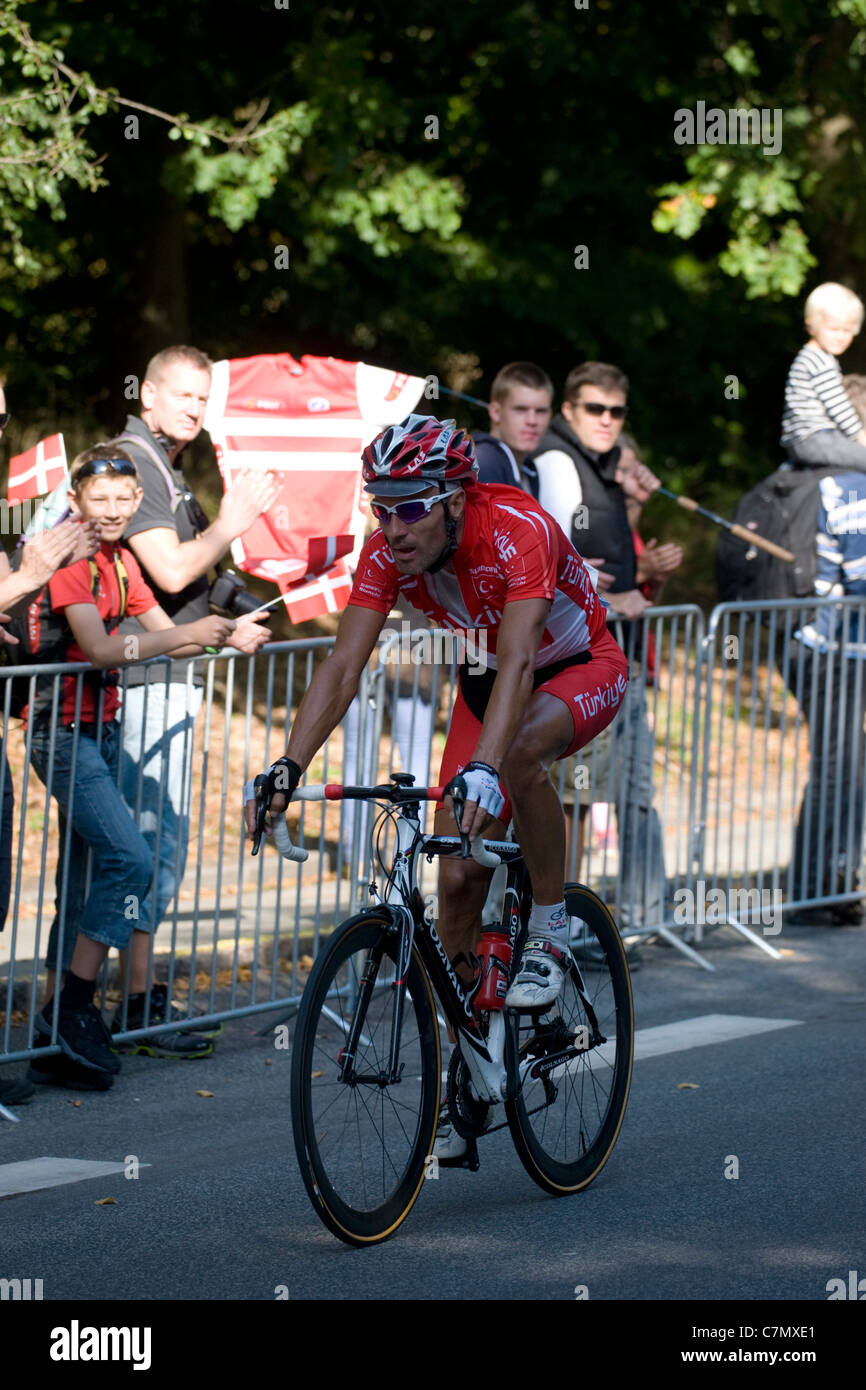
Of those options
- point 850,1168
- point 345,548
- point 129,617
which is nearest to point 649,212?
point 345,548

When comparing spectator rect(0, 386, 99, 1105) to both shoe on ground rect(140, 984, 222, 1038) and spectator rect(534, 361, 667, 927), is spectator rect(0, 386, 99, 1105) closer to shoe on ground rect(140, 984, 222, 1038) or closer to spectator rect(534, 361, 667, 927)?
shoe on ground rect(140, 984, 222, 1038)

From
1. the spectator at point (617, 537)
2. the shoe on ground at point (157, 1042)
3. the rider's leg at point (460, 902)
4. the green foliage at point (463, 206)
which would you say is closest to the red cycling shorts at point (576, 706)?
the rider's leg at point (460, 902)

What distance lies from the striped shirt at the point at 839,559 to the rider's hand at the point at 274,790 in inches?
208

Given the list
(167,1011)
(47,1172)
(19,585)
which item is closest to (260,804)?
(47,1172)

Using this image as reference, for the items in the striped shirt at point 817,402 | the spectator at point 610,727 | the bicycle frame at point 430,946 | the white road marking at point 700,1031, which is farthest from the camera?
the striped shirt at point 817,402

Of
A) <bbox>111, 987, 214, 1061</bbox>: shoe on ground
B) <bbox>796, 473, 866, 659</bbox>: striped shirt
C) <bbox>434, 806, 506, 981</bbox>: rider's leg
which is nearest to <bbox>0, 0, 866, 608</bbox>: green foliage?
<bbox>796, 473, 866, 659</bbox>: striped shirt

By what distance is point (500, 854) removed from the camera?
539 centimetres

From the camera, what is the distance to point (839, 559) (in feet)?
32.4

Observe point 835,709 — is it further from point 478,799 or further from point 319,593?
point 478,799

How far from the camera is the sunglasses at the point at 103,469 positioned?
22.4ft

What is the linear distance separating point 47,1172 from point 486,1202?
129 cm

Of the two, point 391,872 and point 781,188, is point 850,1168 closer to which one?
point 391,872
